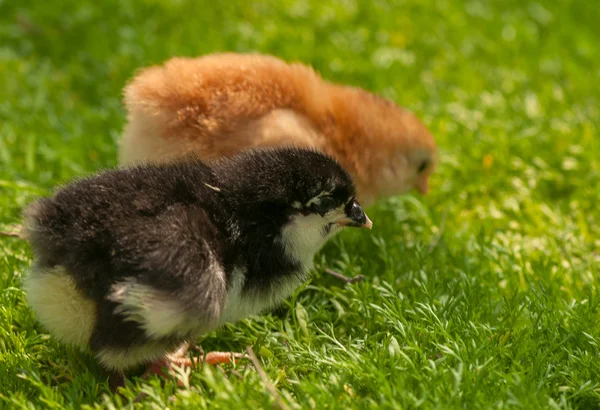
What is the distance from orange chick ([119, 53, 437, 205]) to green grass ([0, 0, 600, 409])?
0.48 meters

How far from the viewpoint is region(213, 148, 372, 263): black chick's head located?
2.90 m

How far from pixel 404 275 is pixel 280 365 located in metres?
0.88

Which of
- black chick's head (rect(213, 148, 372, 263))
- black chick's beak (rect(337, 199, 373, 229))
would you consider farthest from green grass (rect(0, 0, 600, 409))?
black chick's head (rect(213, 148, 372, 263))

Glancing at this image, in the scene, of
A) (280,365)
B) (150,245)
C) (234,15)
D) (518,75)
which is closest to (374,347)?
(280,365)

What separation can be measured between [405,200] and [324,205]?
67.4 inches

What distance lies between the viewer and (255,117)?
367cm

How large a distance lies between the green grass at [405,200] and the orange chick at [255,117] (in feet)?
1.57

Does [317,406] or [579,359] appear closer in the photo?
[317,406]

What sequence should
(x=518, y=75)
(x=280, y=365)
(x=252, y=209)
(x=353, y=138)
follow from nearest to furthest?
(x=252, y=209)
(x=280, y=365)
(x=353, y=138)
(x=518, y=75)

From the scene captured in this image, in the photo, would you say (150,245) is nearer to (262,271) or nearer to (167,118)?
(262,271)

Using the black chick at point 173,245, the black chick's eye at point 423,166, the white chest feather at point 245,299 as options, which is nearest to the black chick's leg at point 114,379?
the black chick at point 173,245

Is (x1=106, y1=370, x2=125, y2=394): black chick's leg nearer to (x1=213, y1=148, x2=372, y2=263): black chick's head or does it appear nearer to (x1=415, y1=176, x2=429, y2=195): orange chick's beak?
(x1=213, y1=148, x2=372, y2=263): black chick's head

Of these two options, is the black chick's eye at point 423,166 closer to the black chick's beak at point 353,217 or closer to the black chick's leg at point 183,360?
the black chick's beak at point 353,217

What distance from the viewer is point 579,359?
299 centimetres
